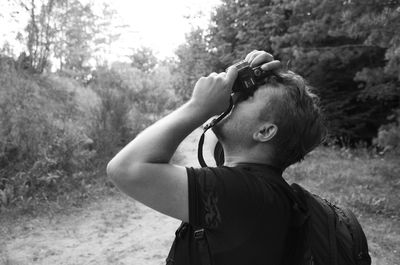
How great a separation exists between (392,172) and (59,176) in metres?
6.28

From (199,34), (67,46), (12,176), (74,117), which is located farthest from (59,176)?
(199,34)

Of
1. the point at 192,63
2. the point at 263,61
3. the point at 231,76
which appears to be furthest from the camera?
the point at 192,63

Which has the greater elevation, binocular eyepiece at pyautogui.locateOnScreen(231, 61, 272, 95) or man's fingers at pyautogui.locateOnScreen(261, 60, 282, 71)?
man's fingers at pyautogui.locateOnScreen(261, 60, 282, 71)

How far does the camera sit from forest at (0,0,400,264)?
6246 mm

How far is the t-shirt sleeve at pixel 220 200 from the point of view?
1.15m

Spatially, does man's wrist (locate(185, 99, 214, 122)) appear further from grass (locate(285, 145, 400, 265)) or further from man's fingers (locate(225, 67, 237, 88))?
grass (locate(285, 145, 400, 265))

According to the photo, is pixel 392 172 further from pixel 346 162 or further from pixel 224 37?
pixel 224 37

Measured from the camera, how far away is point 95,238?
5.12 metres

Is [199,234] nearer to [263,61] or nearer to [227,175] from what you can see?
[227,175]

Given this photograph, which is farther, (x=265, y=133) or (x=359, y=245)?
(x=359, y=245)

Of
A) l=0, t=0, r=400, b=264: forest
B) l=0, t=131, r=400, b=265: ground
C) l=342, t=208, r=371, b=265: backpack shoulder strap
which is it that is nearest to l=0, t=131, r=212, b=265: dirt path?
l=0, t=131, r=400, b=265: ground

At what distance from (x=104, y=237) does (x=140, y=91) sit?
40.2ft

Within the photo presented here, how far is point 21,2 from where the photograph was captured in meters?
10.1

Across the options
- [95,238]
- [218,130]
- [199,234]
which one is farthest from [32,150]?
[199,234]
